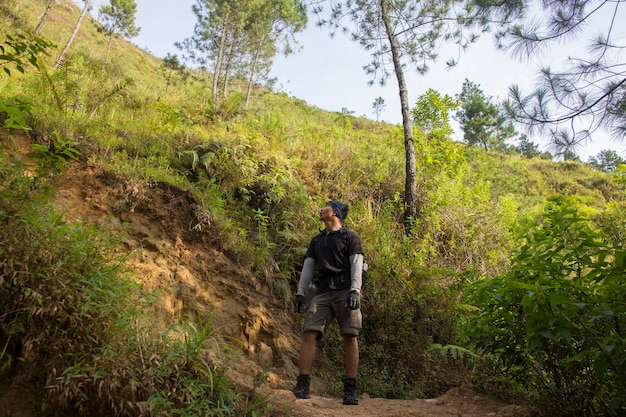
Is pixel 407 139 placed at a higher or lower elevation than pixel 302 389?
higher

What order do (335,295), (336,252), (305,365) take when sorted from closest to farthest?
(305,365) < (335,295) < (336,252)

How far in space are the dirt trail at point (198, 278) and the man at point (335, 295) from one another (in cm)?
33

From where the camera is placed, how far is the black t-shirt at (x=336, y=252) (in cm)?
465

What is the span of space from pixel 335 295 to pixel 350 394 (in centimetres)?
106

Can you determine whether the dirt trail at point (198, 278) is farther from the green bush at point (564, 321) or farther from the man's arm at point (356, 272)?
the man's arm at point (356, 272)

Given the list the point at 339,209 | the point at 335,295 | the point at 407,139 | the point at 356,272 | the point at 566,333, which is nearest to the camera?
the point at 566,333

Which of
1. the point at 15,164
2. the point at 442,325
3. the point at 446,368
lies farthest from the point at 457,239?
the point at 15,164

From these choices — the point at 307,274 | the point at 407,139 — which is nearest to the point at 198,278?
the point at 307,274

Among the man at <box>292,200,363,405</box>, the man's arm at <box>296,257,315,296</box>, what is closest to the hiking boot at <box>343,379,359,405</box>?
the man at <box>292,200,363,405</box>

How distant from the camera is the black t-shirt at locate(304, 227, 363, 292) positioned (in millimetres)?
4648

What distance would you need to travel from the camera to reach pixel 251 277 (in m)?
5.45

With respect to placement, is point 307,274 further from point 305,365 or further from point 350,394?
point 350,394

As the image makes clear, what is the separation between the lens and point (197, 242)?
525cm

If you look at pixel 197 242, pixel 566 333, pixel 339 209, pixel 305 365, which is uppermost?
pixel 339 209
